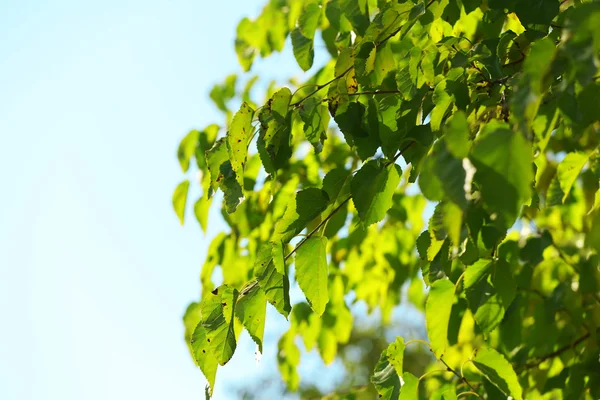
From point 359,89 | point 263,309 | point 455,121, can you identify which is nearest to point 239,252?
point 359,89

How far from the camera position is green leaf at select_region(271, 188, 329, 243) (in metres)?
0.86

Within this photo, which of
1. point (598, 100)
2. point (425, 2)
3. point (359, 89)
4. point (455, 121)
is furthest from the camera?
point (359, 89)

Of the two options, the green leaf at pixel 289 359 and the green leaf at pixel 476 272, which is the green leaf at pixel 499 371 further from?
the green leaf at pixel 289 359

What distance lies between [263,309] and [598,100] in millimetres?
436

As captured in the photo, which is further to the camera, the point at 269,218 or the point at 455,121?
the point at 269,218

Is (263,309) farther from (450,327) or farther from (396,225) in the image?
(396,225)

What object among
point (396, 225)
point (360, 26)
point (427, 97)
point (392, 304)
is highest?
point (360, 26)

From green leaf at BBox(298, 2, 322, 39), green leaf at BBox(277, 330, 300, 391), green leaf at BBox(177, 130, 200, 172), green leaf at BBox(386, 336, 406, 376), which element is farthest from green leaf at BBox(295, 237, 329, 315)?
green leaf at BBox(277, 330, 300, 391)

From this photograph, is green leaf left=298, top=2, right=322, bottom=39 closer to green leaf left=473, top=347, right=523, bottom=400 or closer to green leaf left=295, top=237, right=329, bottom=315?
green leaf left=295, top=237, right=329, bottom=315

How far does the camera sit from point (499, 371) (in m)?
0.92

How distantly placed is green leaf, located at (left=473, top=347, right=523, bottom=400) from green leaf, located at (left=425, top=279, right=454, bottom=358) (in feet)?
0.18

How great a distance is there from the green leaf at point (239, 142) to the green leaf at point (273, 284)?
0.37ft

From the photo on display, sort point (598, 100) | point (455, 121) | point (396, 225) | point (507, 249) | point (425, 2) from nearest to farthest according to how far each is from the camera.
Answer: point (455, 121), point (598, 100), point (425, 2), point (507, 249), point (396, 225)

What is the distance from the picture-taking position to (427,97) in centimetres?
97
